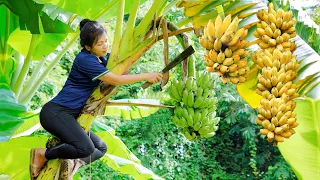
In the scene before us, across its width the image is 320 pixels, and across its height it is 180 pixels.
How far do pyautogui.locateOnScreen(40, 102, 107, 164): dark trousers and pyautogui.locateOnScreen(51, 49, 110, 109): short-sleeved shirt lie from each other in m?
0.02

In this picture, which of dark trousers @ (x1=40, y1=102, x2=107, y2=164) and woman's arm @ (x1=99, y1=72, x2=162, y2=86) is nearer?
woman's arm @ (x1=99, y1=72, x2=162, y2=86)

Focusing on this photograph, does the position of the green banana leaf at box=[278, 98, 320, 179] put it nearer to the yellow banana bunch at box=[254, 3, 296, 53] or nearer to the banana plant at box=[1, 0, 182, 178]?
the yellow banana bunch at box=[254, 3, 296, 53]

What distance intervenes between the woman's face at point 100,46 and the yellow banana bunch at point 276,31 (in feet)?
1.95

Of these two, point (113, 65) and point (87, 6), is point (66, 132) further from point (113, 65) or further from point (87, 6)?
point (87, 6)

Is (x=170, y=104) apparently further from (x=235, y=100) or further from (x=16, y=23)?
(x=235, y=100)

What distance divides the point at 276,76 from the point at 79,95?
Result: 711 mm

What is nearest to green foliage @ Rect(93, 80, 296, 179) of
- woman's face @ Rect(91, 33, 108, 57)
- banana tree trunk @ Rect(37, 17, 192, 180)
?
banana tree trunk @ Rect(37, 17, 192, 180)

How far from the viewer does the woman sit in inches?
47.1

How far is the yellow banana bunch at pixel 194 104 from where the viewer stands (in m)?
1.14

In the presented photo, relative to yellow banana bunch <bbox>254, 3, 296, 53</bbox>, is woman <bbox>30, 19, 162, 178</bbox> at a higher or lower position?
lower

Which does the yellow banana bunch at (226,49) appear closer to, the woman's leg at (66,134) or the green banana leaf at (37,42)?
the woman's leg at (66,134)

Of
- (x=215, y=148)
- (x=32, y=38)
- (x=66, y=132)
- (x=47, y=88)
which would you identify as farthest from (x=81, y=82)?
(x=215, y=148)

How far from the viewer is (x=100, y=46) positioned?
4.00 ft

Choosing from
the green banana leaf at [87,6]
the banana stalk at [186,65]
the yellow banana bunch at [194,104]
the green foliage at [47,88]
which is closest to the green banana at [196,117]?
the yellow banana bunch at [194,104]
